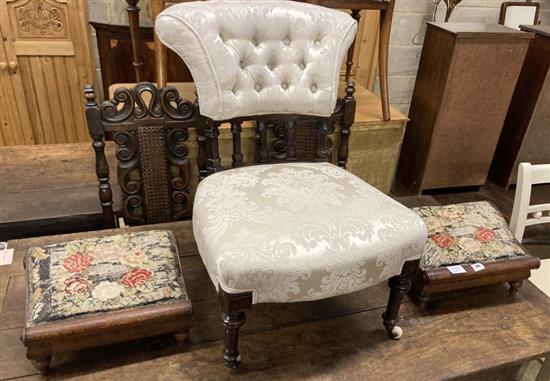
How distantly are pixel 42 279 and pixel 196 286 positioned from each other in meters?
0.45

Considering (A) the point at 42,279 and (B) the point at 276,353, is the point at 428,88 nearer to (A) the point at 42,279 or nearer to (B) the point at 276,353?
(B) the point at 276,353

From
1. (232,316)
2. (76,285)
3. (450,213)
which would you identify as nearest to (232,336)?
(232,316)

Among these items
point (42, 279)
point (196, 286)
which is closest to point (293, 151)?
point (196, 286)

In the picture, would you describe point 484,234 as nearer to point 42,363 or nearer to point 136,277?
point 136,277

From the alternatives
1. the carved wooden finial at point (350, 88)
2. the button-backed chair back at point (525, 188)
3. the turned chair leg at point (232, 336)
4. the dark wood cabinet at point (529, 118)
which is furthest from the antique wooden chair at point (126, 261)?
the dark wood cabinet at point (529, 118)

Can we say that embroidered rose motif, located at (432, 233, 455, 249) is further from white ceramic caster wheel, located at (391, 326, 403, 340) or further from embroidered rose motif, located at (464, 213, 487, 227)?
white ceramic caster wheel, located at (391, 326, 403, 340)

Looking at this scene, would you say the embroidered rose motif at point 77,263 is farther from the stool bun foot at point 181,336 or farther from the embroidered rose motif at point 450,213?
the embroidered rose motif at point 450,213

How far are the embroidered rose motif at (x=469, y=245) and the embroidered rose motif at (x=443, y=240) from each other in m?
0.03

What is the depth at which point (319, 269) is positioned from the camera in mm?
1018

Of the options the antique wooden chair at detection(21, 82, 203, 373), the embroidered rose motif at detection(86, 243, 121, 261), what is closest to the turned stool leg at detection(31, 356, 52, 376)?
the antique wooden chair at detection(21, 82, 203, 373)

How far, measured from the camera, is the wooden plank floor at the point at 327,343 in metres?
1.14

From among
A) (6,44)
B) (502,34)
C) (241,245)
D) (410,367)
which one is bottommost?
(410,367)

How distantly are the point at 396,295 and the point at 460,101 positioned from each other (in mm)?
1301

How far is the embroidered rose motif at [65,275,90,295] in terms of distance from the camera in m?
1.10
